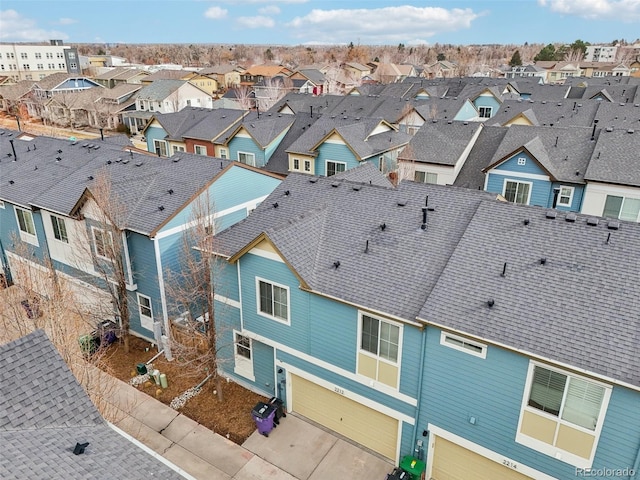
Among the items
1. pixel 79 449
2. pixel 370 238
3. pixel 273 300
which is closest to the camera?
pixel 79 449

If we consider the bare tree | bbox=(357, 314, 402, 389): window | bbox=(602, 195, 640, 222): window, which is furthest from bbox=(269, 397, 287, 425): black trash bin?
bbox=(602, 195, 640, 222): window

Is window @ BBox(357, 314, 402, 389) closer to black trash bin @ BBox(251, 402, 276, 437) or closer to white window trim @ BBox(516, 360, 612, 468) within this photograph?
white window trim @ BBox(516, 360, 612, 468)

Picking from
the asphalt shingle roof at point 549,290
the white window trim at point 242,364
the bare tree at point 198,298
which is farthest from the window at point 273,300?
the asphalt shingle roof at point 549,290

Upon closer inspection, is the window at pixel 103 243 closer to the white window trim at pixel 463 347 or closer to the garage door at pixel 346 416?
the garage door at pixel 346 416

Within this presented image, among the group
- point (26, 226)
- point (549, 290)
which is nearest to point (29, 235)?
point (26, 226)

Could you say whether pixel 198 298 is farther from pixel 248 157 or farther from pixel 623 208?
pixel 623 208

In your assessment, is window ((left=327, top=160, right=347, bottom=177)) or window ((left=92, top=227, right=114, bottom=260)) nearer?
window ((left=92, top=227, right=114, bottom=260))
